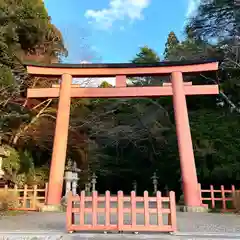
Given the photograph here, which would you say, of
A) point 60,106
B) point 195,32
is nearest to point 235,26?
point 195,32

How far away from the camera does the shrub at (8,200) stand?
31.5 ft

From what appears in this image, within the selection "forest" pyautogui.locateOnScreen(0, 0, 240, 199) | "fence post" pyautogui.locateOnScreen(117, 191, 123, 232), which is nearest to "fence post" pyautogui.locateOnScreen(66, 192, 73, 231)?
"fence post" pyautogui.locateOnScreen(117, 191, 123, 232)

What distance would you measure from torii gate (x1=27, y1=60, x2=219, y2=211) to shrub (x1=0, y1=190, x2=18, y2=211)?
1388 millimetres

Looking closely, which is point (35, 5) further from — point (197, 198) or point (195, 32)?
point (197, 198)

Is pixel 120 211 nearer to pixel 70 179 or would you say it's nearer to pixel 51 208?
pixel 51 208

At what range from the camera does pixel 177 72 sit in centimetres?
1095

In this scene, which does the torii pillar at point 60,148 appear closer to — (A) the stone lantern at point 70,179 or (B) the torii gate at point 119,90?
(B) the torii gate at point 119,90

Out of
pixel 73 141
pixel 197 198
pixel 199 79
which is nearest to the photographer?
pixel 197 198

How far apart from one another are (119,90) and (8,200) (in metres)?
5.55

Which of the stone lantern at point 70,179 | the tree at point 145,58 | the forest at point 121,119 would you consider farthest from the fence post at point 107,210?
the tree at point 145,58

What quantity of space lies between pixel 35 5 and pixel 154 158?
13020 mm

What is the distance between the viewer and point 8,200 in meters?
9.78

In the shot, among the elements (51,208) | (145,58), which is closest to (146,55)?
(145,58)

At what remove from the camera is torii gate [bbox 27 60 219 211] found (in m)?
10.2
